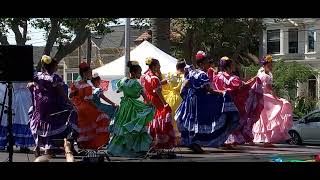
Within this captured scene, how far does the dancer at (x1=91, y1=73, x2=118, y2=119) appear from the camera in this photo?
9.05m

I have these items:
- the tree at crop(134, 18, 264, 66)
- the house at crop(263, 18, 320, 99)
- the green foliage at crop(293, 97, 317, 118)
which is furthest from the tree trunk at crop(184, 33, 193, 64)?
the green foliage at crop(293, 97, 317, 118)


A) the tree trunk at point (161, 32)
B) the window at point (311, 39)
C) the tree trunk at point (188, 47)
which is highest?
the window at point (311, 39)

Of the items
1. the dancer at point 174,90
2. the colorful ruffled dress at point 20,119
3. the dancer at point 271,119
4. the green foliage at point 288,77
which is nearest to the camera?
the colorful ruffled dress at point 20,119

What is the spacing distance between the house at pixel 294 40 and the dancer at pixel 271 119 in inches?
911

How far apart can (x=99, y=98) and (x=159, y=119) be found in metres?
1.25

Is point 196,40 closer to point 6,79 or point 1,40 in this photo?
point 1,40

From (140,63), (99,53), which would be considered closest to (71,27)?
(140,63)

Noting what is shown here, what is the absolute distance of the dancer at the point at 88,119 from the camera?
8.81 m

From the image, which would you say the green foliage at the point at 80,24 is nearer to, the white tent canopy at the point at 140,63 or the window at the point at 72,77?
the window at the point at 72,77

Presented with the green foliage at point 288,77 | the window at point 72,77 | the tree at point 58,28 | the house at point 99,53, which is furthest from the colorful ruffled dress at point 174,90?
the house at point 99,53

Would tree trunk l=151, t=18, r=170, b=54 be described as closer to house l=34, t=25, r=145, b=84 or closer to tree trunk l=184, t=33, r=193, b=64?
tree trunk l=184, t=33, r=193, b=64

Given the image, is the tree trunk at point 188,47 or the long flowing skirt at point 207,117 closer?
the long flowing skirt at point 207,117
